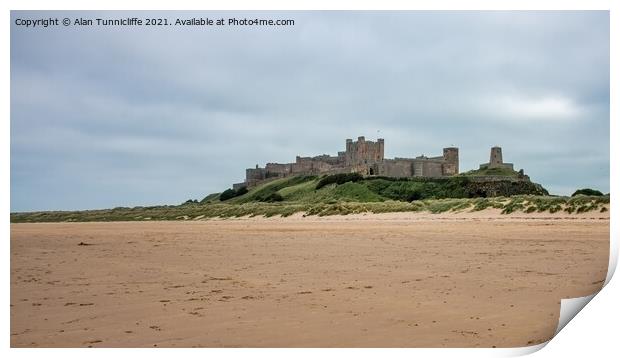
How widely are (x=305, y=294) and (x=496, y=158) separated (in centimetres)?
6576

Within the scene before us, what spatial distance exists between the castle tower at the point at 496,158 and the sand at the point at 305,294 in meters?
57.4

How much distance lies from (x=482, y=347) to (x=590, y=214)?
1654 cm

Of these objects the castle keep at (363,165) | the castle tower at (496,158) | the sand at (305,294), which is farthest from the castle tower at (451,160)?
the sand at (305,294)

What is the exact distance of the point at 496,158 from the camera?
226 feet

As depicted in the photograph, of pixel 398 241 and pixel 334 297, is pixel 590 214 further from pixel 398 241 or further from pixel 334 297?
pixel 334 297

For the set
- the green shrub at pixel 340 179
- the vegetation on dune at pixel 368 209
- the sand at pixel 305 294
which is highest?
the green shrub at pixel 340 179

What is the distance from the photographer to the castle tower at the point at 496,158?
67625 mm

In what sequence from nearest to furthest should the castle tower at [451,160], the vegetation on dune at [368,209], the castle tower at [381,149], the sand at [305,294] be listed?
1. the sand at [305,294]
2. the vegetation on dune at [368,209]
3. the castle tower at [451,160]
4. the castle tower at [381,149]

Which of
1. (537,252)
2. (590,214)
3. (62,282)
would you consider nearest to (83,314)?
(62,282)

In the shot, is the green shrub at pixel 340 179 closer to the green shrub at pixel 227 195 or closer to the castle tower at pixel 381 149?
the green shrub at pixel 227 195

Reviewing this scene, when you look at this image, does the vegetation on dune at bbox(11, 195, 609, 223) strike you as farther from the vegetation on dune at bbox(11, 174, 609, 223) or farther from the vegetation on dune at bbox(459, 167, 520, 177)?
the vegetation on dune at bbox(459, 167, 520, 177)

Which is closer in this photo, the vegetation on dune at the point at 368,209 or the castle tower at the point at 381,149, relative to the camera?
the vegetation on dune at the point at 368,209

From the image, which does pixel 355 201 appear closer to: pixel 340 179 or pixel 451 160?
pixel 340 179

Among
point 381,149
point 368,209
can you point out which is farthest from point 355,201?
point 381,149
